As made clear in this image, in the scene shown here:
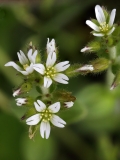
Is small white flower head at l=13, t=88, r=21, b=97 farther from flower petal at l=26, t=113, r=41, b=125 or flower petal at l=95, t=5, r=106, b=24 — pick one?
flower petal at l=95, t=5, r=106, b=24

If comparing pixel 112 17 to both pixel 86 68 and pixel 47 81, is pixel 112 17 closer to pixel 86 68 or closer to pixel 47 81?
pixel 86 68

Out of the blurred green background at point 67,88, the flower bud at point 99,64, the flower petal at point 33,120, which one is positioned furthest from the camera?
the blurred green background at point 67,88

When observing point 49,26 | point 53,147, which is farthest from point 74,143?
point 49,26

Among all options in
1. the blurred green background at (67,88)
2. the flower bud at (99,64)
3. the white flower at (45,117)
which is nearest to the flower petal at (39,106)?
the white flower at (45,117)

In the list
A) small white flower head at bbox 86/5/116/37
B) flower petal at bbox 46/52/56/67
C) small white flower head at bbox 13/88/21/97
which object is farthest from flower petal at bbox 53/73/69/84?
small white flower head at bbox 86/5/116/37

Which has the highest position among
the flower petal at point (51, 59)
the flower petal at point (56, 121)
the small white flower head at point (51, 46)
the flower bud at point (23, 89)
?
the small white flower head at point (51, 46)

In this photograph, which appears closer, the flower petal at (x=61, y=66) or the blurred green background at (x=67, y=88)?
the flower petal at (x=61, y=66)

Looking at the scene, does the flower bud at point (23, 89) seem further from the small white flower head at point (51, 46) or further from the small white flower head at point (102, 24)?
the small white flower head at point (102, 24)
